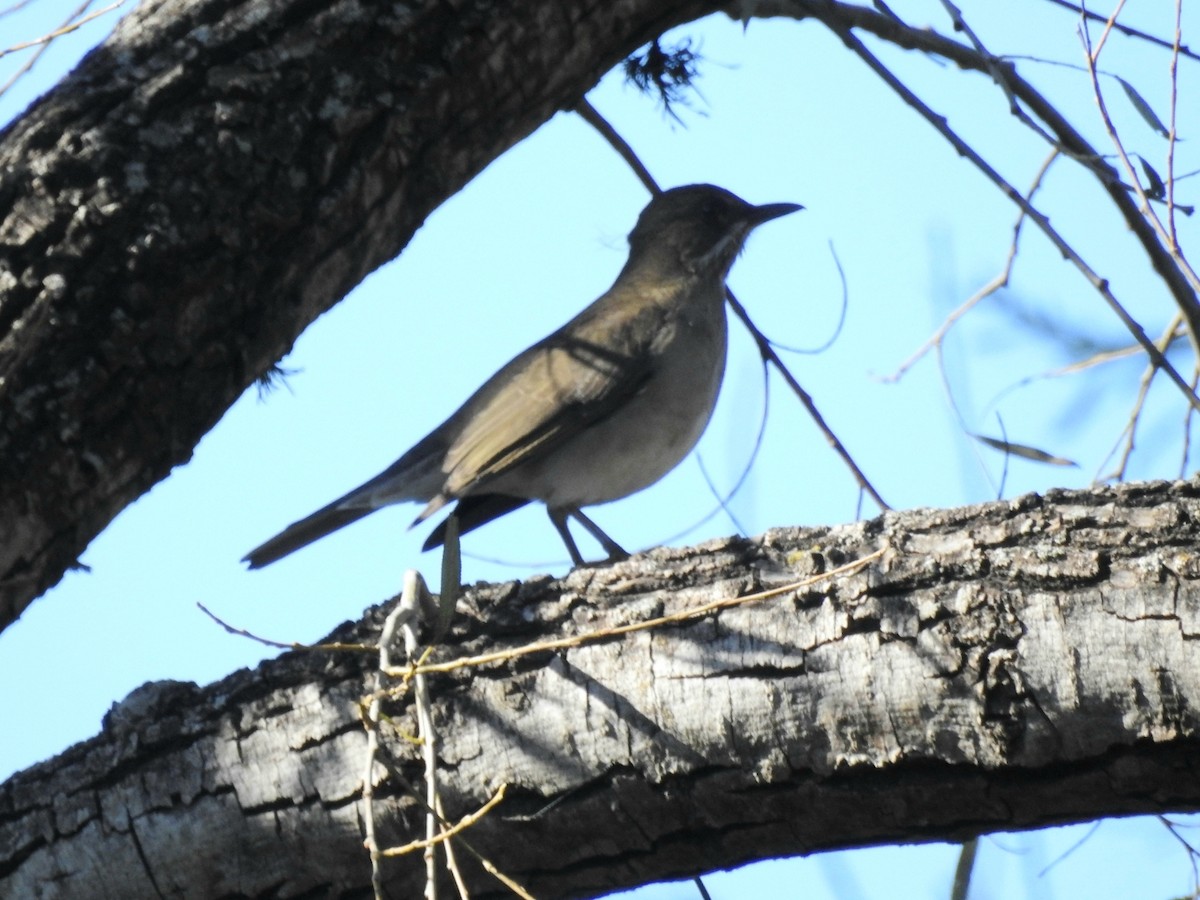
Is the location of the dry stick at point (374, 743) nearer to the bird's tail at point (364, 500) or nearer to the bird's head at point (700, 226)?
the bird's tail at point (364, 500)

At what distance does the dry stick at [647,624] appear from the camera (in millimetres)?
2850

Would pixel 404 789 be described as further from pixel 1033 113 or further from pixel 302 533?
pixel 1033 113

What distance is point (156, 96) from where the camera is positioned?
358 centimetres

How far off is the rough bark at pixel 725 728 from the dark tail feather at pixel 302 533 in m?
2.38

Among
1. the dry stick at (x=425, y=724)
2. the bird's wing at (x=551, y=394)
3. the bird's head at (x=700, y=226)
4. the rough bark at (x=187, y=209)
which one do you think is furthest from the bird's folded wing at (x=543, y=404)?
the dry stick at (x=425, y=724)

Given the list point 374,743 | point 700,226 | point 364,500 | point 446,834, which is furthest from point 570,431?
point 446,834

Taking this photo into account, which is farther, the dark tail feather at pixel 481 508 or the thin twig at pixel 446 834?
the dark tail feather at pixel 481 508

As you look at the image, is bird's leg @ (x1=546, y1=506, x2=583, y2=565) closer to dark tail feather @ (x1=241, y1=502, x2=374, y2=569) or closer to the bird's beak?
dark tail feather @ (x1=241, y1=502, x2=374, y2=569)

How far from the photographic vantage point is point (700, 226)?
730 cm

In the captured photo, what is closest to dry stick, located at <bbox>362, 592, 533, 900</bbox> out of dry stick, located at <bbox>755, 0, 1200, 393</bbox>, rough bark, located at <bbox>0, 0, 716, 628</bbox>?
rough bark, located at <bbox>0, 0, 716, 628</bbox>

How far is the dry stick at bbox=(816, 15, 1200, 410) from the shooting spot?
426 cm

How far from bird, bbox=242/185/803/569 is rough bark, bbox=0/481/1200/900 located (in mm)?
2385

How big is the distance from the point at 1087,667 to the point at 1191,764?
0.27 meters

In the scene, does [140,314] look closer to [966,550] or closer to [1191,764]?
[966,550]
